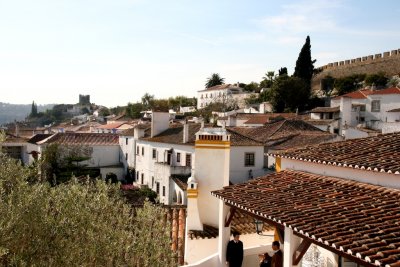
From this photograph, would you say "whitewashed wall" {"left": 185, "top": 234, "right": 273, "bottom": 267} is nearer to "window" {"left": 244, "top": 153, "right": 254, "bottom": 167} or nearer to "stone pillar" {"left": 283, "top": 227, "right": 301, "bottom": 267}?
"stone pillar" {"left": 283, "top": 227, "right": 301, "bottom": 267}

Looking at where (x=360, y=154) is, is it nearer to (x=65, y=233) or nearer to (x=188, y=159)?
(x=65, y=233)

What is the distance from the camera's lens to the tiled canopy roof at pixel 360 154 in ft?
32.4

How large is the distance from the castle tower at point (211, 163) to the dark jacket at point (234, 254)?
3975 mm

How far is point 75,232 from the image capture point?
22.9ft

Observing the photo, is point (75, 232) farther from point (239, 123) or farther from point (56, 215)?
point (239, 123)

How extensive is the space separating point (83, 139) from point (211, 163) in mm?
33749

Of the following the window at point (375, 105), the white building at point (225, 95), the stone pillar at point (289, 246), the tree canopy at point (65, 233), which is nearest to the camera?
the tree canopy at point (65, 233)

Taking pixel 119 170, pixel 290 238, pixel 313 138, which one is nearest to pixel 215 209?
pixel 290 238

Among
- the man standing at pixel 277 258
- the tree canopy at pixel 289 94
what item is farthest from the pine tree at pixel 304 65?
the man standing at pixel 277 258

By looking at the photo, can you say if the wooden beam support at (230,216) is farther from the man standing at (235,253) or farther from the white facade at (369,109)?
the white facade at (369,109)

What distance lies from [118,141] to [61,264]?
4345 centimetres

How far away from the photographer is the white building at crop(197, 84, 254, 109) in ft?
277

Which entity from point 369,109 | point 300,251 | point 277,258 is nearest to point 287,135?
point 369,109

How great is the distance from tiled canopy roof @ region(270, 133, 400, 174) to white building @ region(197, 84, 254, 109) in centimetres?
6864
